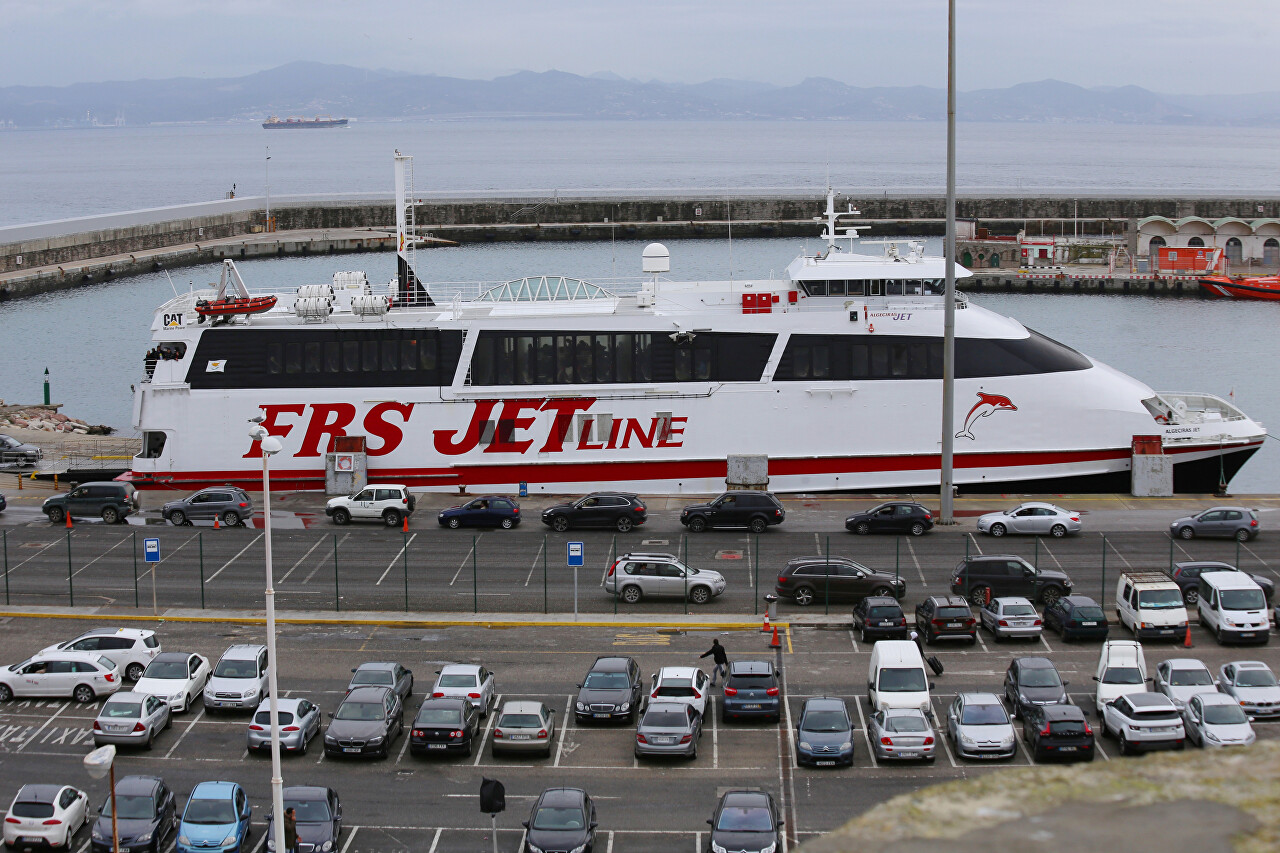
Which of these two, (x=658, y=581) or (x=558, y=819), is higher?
(x=658, y=581)

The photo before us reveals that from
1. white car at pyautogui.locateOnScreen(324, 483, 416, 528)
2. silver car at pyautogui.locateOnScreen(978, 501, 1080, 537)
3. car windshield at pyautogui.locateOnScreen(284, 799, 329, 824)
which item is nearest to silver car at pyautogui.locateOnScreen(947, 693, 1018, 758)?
car windshield at pyautogui.locateOnScreen(284, 799, 329, 824)

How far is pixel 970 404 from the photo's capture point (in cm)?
4072

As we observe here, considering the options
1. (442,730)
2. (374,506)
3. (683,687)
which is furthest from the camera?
(374,506)

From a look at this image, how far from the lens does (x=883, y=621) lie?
2914 cm

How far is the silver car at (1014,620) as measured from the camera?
1141 inches

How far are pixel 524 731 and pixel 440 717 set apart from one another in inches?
55.2

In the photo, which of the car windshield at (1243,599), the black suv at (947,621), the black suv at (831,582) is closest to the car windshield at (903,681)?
the black suv at (947,621)

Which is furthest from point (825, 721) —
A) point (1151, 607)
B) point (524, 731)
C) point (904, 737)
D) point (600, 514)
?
point (600, 514)

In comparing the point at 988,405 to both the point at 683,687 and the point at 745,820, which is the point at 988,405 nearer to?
the point at 683,687

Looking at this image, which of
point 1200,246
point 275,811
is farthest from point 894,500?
Result: point 1200,246

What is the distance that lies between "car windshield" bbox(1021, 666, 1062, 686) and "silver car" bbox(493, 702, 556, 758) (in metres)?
8.34

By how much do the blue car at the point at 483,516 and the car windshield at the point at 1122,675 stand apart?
1757cm

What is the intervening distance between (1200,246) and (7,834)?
105m

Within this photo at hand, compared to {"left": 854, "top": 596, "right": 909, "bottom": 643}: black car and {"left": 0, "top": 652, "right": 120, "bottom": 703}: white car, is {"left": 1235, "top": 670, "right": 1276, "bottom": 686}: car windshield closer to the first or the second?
{"left": 854, "top": 596, "right": 909, "bottom": 643}: black car
